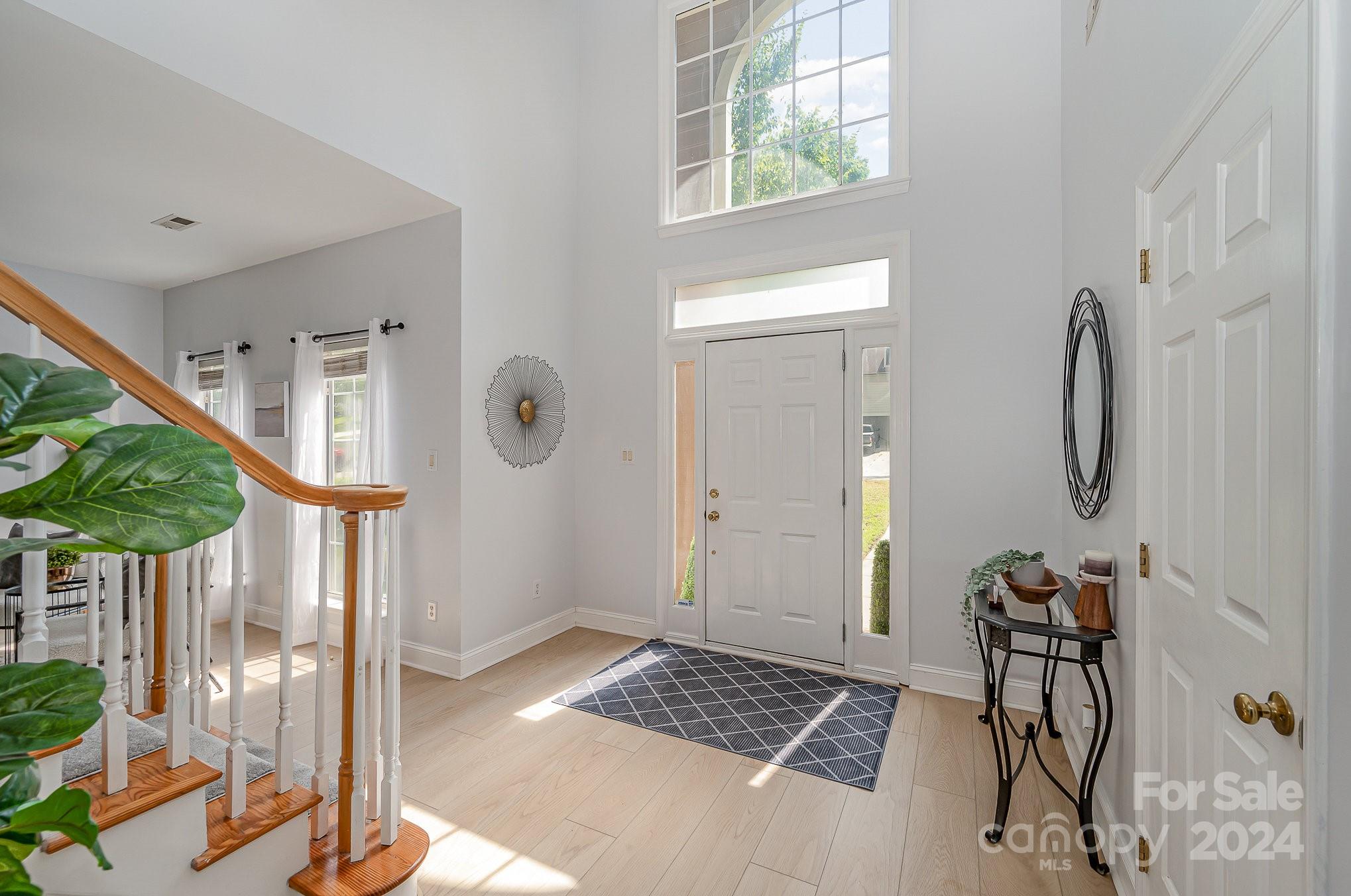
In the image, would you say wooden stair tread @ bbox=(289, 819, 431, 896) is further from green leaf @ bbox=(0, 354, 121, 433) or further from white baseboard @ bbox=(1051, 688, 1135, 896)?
white baseboard @ bbox=(1051, 688, 1135, 896)

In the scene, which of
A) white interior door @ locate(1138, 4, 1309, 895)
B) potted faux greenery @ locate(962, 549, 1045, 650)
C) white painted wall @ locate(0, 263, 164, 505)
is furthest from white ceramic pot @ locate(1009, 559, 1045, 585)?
white painted wall @ locate(0, 263, 164, 505)

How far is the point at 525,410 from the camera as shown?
3729 mm

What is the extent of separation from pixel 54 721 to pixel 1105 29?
3.05m

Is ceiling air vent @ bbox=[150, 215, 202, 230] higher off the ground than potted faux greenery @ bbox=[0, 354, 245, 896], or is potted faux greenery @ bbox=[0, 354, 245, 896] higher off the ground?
ceiling air vent @ bbox=[150, 215, 202, 230]

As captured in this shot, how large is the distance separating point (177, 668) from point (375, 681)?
42cm

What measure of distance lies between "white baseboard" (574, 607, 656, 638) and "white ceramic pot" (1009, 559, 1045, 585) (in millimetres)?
2350

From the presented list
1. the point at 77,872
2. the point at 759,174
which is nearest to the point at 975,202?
the point at 759,174

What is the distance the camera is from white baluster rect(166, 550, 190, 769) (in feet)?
4.47

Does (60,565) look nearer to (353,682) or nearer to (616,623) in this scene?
(353,682)

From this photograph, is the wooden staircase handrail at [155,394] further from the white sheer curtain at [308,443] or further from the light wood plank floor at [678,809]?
the white sheer curtain at [308,443]

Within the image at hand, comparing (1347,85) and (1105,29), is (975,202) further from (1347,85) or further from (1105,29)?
(1347,85)

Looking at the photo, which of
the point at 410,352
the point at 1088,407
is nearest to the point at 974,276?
the point at 1088,407

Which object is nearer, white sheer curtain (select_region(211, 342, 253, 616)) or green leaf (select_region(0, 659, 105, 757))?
green leaf (select_region(0, 659, 105, 757))

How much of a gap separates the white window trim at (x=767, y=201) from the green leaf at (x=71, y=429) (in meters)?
3.36
